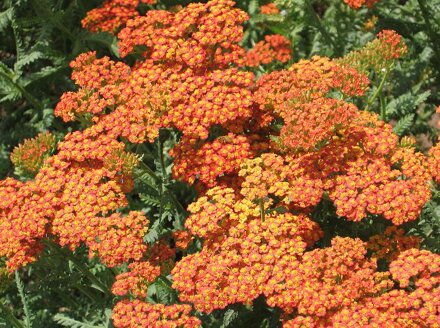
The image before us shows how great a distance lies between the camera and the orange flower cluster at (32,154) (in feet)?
15.6

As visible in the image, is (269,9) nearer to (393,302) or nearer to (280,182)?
(280,182)

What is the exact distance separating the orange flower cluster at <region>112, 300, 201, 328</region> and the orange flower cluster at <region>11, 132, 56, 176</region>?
4.79ft

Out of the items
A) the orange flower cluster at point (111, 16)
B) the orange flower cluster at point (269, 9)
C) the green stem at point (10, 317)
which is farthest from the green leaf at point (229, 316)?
the orange flower cluster at point (269, 9)

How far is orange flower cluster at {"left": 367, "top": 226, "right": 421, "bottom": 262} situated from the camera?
13.6 ft

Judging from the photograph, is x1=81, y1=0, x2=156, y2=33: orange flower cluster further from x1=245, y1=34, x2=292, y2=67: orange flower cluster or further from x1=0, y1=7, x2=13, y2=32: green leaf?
x1=245, y1=34, x2=292, y2=67: orange flower cluster

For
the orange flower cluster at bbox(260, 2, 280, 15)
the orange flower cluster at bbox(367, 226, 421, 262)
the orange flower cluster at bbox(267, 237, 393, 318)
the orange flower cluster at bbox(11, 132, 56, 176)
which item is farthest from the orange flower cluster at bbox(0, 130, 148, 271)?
the orange flower cluster at bbox(260, 2, 280, 15)

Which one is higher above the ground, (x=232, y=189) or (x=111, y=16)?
(x=111, y=16)

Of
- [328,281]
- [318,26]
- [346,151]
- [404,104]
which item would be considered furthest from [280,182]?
[318,26]

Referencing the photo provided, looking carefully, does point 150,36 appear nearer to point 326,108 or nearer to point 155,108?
point 155,108

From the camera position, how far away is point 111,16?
19.2 feet

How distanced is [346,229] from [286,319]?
972mm

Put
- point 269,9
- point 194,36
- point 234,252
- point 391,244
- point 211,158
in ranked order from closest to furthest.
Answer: point 234,252, point 391,244, point 211,158, point 194,36, point 269,9

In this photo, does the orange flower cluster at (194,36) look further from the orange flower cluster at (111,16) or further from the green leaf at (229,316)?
the green leaf at (229,316)

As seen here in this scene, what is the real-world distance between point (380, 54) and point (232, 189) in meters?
1.58
